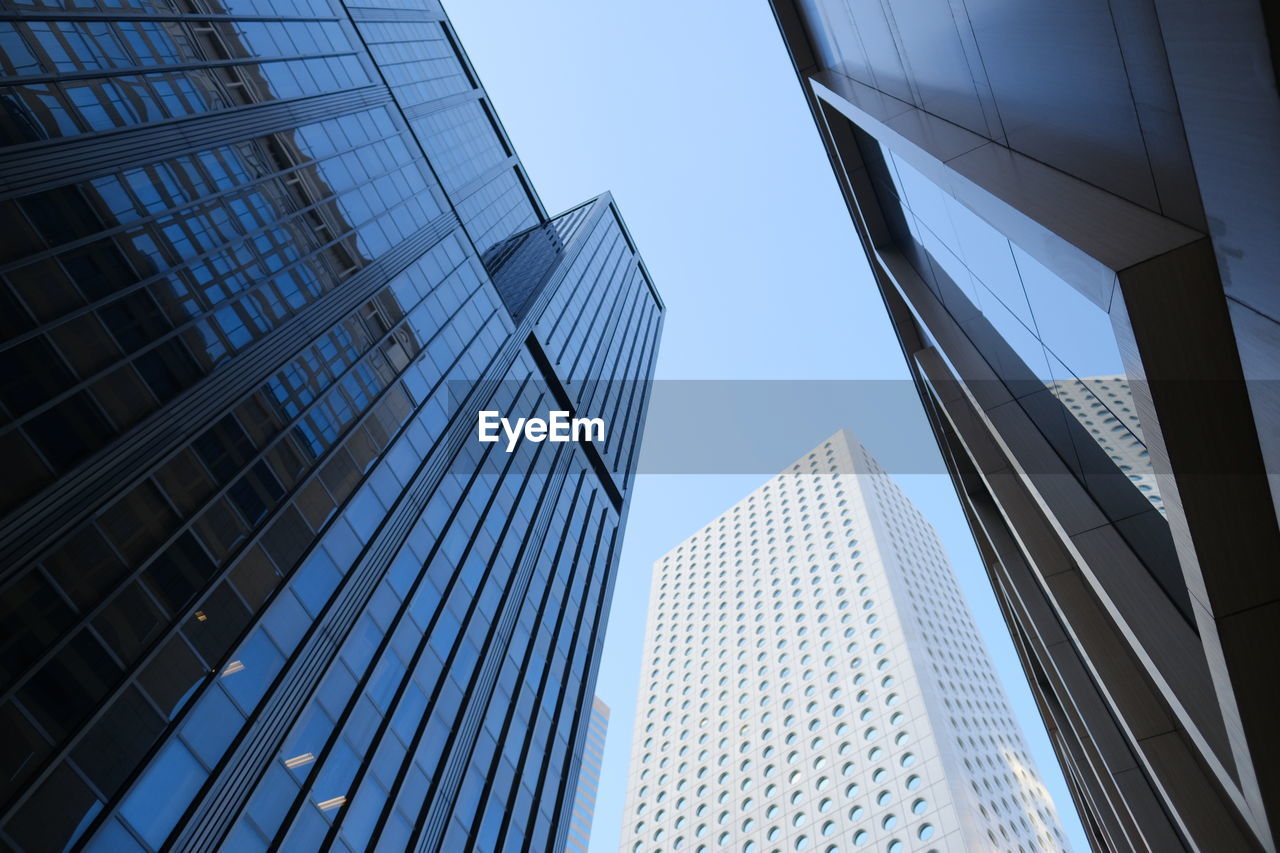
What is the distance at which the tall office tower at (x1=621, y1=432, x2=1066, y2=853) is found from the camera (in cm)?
5284

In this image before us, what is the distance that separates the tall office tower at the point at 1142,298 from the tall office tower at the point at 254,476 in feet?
55.3

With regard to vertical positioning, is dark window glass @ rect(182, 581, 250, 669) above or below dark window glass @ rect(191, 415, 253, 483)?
below

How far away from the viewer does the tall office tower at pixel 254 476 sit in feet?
51.8

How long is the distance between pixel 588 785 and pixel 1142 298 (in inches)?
6817

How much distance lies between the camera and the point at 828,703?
212ft

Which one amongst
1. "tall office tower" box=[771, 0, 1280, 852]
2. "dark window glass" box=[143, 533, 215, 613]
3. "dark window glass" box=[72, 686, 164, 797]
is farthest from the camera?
"dark window glass" box=[143, 533, 215, 613]

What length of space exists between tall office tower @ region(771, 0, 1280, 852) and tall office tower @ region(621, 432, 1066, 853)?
39.3 m

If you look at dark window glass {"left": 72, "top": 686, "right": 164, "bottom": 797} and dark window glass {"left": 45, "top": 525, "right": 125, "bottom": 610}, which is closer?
dark window glass {"left": 72, "top": 686, "right": 164, "bottom": 797}

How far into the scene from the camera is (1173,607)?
29.9 ft

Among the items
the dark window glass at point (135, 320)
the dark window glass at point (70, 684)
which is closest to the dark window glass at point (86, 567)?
the dark window glass at point (70, 684)

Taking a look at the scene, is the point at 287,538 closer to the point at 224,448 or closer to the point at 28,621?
the point at 224,448

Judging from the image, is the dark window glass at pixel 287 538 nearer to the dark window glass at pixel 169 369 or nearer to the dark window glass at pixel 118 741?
the dark window glass at pixel 169 369

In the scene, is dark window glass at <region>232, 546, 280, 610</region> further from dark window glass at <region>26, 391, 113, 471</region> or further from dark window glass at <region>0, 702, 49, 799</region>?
dark window glass at <region>0, 702, 49, 799</region>

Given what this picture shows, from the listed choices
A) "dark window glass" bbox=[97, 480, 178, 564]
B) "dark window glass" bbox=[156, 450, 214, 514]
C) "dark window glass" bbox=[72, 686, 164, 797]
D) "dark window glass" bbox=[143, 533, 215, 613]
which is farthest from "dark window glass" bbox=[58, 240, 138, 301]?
"dark window glass" bbox=[72, 686, 164, 797]
